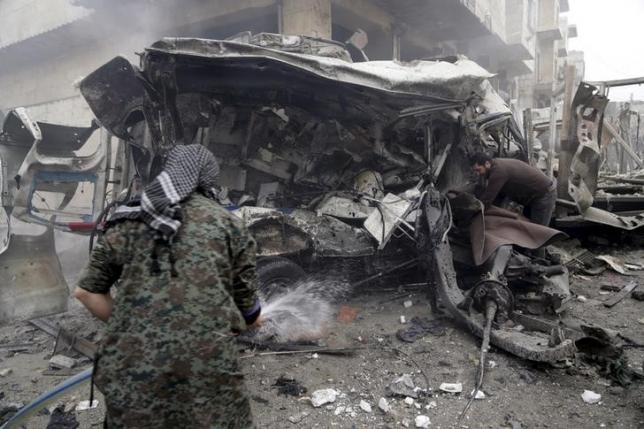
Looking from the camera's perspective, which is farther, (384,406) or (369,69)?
(369,69)

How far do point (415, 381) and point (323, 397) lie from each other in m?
0.74

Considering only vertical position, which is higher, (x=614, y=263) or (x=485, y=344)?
(x=485, y=344)

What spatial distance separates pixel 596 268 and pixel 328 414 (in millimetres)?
4956

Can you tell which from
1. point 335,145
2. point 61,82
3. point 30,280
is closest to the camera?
point 30,280

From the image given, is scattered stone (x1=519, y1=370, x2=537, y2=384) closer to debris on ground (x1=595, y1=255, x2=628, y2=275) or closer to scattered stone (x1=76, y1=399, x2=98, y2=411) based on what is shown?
scattered stone (x1=76, y1=399, x2=98, y2=411)

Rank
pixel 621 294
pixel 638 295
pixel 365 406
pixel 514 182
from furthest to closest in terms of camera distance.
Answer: pixel 514 182
pixel 621 294
pixel 638 295
pixel 365 406

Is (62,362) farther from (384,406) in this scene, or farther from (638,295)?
(638,295)

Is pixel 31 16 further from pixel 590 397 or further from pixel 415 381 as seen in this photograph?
pixel 590 397

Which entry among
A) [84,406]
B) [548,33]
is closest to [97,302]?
[84,406]

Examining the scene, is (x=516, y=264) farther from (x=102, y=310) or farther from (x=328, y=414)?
(x=102, y=310)

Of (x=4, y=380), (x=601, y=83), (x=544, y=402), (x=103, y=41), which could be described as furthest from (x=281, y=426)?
(x=103, y=41)

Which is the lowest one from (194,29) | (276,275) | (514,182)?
(276,275)

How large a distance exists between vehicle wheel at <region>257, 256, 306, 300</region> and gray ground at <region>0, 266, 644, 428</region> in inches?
26.6

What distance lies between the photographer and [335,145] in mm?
5902
